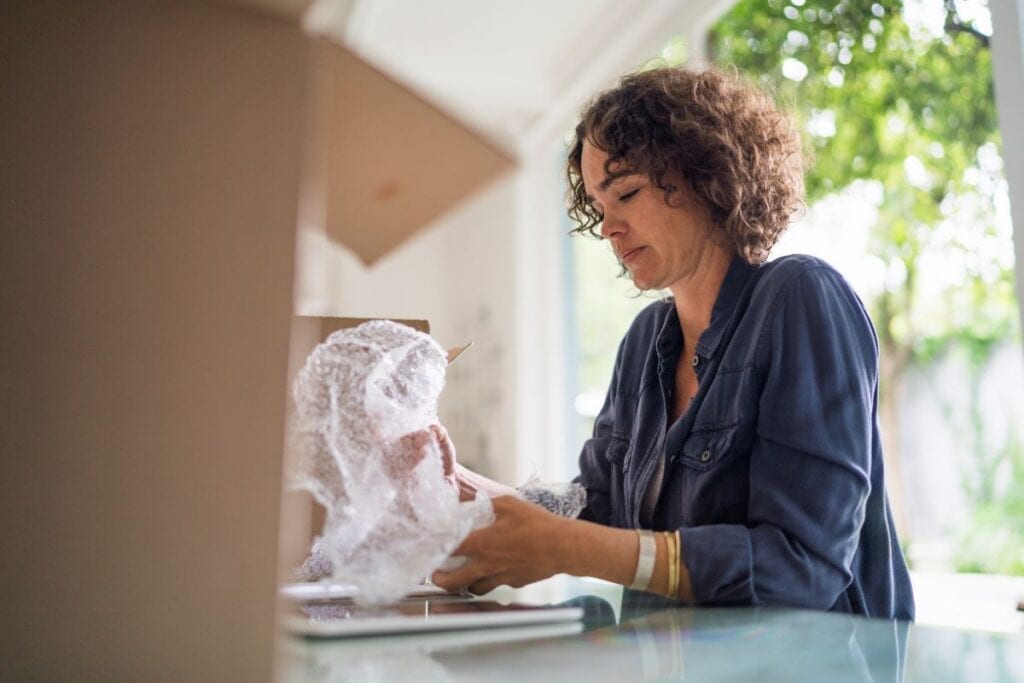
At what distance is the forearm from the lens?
28.9 inches

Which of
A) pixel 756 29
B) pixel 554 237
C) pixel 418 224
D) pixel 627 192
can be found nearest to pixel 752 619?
pixel 418 224

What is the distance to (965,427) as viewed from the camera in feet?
10.7

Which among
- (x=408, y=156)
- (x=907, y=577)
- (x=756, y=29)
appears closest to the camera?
(x=408, y=156)

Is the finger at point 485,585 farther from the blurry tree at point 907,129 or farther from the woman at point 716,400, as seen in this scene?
the blurry tree at point 907,129

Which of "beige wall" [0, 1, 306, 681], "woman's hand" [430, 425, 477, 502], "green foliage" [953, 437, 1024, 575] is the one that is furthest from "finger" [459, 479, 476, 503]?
"green foliage" [953, 437, 1024, 575]

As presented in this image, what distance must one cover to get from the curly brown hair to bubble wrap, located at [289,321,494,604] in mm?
465

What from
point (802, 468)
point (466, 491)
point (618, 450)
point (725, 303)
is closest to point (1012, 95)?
point (725, 303)

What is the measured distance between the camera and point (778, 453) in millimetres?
859

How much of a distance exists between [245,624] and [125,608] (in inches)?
1.8

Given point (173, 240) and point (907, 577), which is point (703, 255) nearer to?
point (907, 577)

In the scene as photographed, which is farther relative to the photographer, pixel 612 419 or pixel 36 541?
pixel 612 419

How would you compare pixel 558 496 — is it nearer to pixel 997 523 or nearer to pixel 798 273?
pixel 798 273

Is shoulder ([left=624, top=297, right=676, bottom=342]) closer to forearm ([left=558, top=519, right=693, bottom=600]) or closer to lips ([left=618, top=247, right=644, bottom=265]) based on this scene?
lips ([left=618, top=247, right=644, bottom=265])

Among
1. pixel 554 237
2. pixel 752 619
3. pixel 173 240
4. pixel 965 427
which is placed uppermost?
pixel 554 237
